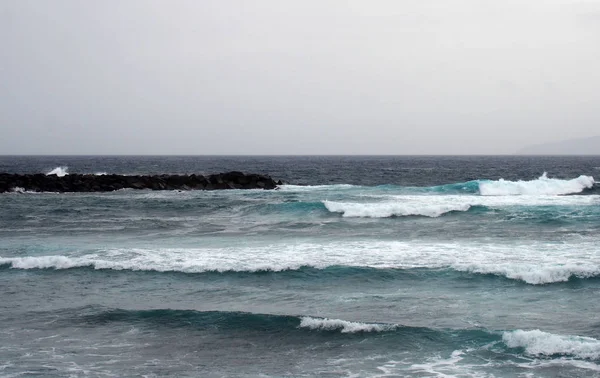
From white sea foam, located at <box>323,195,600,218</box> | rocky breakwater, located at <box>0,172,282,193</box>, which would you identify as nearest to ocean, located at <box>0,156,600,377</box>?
white sea foam, located at <box>323,195,600,218</box>

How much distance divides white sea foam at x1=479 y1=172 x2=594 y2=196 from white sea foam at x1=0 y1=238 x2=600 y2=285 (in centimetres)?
1897

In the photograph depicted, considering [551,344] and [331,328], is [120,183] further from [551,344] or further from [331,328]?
[551,344]

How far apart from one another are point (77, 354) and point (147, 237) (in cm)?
1275

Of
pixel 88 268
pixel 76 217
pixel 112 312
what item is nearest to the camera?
pixel 112 312

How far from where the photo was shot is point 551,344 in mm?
10578

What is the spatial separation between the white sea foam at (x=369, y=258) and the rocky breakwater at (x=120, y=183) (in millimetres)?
24422

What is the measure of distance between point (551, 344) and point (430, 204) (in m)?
20.2

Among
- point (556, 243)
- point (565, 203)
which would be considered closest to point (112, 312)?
point (556, 243)

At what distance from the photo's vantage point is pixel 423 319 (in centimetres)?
1238

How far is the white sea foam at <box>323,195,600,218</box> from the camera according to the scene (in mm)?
28578

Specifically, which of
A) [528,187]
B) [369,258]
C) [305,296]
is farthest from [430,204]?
[305,296]

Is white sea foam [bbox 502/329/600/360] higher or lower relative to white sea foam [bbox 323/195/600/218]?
lower

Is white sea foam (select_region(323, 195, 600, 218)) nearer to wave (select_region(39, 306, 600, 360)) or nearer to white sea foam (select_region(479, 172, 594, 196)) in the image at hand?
white sea foam (select_region(479, 172, 594, 196))

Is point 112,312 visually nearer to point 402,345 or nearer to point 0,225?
point 402,345
